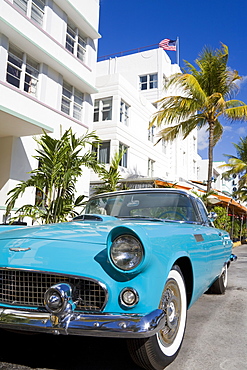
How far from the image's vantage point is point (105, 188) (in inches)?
471

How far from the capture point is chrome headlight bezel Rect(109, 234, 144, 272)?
6.64 ft

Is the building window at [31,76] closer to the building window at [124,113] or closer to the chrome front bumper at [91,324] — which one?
the building window at [124,113]

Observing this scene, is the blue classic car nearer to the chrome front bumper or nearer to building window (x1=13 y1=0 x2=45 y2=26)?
the chrome front bumper

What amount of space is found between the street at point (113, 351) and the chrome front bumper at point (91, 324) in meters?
0.54

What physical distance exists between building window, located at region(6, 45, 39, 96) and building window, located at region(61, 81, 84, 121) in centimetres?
161

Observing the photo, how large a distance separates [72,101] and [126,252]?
11644 mm

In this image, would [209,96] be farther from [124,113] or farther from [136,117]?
[136,117]

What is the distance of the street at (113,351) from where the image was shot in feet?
7.70

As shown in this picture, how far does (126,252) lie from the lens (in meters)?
2.07

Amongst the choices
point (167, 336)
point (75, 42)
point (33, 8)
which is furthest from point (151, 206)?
point (75, 42)

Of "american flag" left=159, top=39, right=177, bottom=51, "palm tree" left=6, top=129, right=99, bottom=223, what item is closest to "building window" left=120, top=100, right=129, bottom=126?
"american flag" left=159, top=39, right=177, bottom=51

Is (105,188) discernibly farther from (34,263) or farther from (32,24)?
(34,263)

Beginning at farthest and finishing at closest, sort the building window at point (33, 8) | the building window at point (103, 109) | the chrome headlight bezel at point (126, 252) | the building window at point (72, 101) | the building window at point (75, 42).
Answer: the building window at point (103, 109)
the building window at point (75, 42)
the building window at point (72, 101)
the building window at point (33, 8)
the chrome headlight bezel at point (126, 252)

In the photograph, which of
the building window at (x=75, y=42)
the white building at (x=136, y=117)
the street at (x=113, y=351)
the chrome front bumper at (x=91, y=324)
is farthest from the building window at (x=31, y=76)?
the chrome front bumper at (x=91, y=324)
